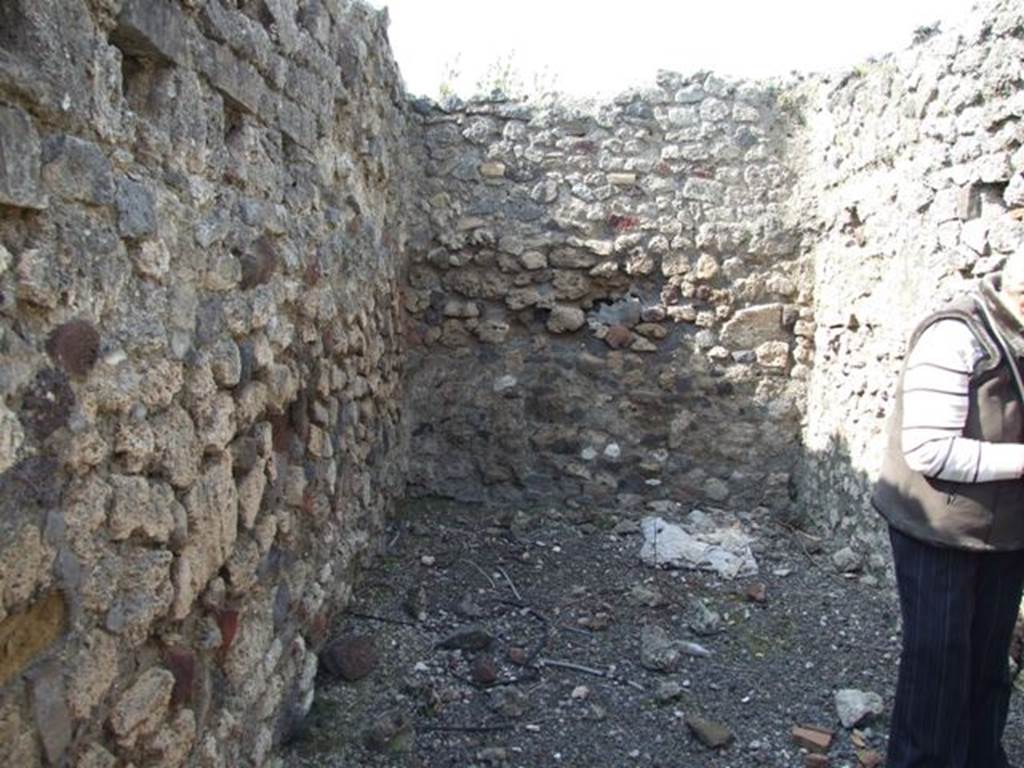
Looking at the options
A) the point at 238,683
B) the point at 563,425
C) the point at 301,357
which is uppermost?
the point at 301,357

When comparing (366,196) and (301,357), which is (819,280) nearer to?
(366,196)

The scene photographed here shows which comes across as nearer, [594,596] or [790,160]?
[594,596]

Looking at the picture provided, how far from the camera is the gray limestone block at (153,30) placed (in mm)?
1555

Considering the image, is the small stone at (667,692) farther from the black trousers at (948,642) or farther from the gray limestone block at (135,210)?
the gray limestone block at (135,210)

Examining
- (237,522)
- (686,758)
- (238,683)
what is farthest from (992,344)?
(238,683)

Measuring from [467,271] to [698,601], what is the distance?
1.90m

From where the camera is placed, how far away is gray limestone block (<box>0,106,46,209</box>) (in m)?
1.20

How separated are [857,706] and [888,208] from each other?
1.93 m

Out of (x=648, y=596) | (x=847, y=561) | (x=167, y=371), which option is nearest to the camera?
(x=167, y=371)

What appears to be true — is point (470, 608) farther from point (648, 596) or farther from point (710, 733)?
point (710, 733)

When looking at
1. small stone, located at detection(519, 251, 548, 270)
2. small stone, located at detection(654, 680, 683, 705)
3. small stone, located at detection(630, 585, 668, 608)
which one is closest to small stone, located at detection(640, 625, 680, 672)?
small stone, located at detection(654, 680, 683, 705)

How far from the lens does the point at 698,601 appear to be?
3.50 metres

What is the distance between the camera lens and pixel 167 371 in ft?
5.64

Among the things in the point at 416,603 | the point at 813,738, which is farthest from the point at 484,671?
the point at 813,738
